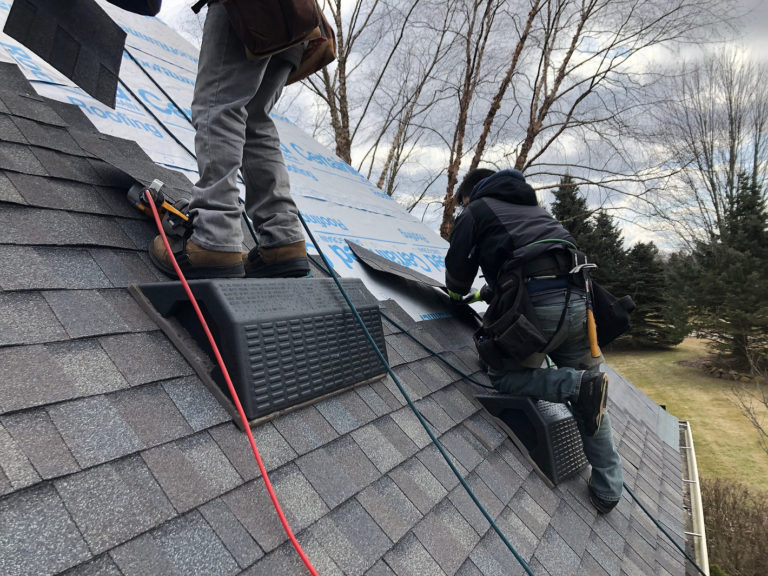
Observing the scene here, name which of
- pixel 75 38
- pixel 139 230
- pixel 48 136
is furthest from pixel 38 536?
pixel 75 38

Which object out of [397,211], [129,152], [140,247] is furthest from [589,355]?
[397,211]

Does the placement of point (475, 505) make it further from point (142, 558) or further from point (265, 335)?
point (142, 558)

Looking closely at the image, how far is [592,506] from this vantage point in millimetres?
2363

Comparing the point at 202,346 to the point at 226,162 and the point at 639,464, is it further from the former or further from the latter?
the point at 639,464

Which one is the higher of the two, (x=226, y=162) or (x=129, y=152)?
(x=226, y=162)

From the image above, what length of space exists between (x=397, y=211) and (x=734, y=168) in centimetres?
1637

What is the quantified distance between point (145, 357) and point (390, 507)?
84cm

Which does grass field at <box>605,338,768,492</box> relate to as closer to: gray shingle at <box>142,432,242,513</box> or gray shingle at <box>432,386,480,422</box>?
gray shingle at <box>432,386,480,422</box>

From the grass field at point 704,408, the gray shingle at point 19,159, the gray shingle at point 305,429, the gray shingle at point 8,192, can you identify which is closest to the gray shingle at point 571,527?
the gray shingle at point 305,429

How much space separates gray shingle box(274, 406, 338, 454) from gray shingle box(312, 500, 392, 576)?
8.2 inches

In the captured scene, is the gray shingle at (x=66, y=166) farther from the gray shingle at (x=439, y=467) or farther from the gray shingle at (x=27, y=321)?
the gray shingle at (x=439, y=467)

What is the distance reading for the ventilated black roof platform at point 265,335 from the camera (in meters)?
1.33

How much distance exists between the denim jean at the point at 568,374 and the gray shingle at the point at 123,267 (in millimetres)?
1708

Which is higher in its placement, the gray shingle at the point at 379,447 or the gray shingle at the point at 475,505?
the gray shingle at the point at 379,447
